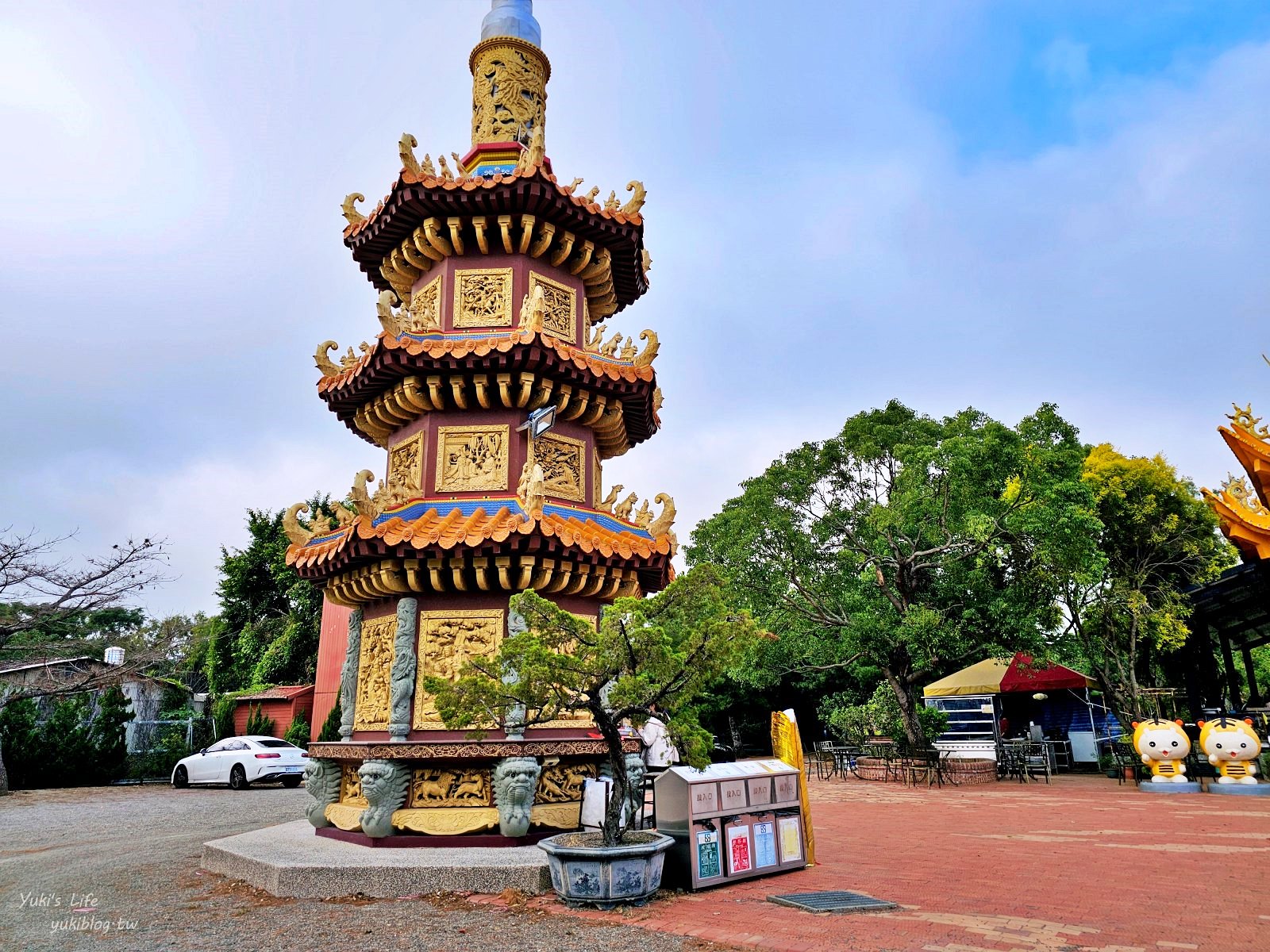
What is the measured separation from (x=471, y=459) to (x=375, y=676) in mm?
3096

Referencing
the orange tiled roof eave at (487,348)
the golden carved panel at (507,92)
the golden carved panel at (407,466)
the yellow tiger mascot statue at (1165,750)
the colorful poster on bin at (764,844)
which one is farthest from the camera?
the yellow tiger mascot statue at (1165,750)

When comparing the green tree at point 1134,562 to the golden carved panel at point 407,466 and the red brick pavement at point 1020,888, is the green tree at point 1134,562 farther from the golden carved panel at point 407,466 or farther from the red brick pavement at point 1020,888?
the golden carved panel at point 407,466

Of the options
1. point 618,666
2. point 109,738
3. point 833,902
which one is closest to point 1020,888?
point 833,902

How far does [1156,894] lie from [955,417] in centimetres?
1894

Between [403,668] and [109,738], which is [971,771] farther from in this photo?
[109,738]

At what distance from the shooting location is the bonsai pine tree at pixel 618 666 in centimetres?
757

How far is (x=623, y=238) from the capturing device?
1260 centimetres

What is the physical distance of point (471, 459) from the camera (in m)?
11.2

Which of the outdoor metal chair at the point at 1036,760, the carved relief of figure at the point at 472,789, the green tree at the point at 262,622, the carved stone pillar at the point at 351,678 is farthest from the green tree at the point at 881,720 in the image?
the green tree at the point at 262,622

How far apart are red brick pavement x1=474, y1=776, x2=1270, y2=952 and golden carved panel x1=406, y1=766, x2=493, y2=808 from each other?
70.4 inches

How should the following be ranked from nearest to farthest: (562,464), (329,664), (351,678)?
(351,678), (562,464), (329,664)

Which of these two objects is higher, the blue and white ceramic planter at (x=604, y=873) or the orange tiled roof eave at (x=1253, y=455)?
the orange tiled roof eave at (x=1253, y=455)

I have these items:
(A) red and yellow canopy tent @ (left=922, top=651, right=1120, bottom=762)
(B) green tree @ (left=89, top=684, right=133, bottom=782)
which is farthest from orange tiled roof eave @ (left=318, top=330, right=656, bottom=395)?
(B) green tree @ (left=89, top=684, right=133, bottom=782)

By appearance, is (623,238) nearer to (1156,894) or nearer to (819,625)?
(1156,894)
